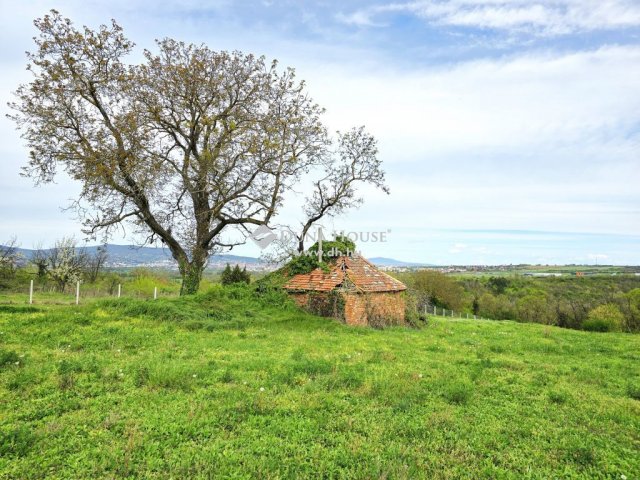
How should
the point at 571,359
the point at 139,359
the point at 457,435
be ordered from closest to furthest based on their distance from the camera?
the point at 457,435
the point at 139,359
the point at 571,359

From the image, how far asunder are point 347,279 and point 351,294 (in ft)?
2.60

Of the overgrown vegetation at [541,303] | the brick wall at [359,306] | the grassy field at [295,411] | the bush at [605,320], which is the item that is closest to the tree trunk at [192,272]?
the brick wall at [359,306]

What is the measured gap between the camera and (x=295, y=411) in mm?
5523

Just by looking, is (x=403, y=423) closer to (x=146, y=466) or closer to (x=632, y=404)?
(x=146, y=466)

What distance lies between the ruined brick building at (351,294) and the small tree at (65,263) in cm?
2191

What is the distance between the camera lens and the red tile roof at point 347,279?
16.9 m

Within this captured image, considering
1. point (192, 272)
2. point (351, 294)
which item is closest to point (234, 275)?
point (192, 272)

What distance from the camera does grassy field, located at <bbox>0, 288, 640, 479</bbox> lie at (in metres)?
4.15

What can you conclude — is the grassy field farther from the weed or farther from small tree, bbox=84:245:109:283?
small tree, bbox=84:245:109:283

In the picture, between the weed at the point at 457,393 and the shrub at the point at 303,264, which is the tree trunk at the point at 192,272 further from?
the weed at the point at 457,393

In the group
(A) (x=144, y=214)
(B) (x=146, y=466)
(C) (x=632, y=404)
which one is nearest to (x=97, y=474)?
(B) (x=146, y=466)

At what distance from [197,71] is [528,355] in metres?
19.3

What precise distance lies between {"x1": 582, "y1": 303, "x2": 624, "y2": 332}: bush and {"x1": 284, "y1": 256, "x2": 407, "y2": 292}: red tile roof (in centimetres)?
2366

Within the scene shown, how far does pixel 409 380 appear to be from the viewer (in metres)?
7.29
